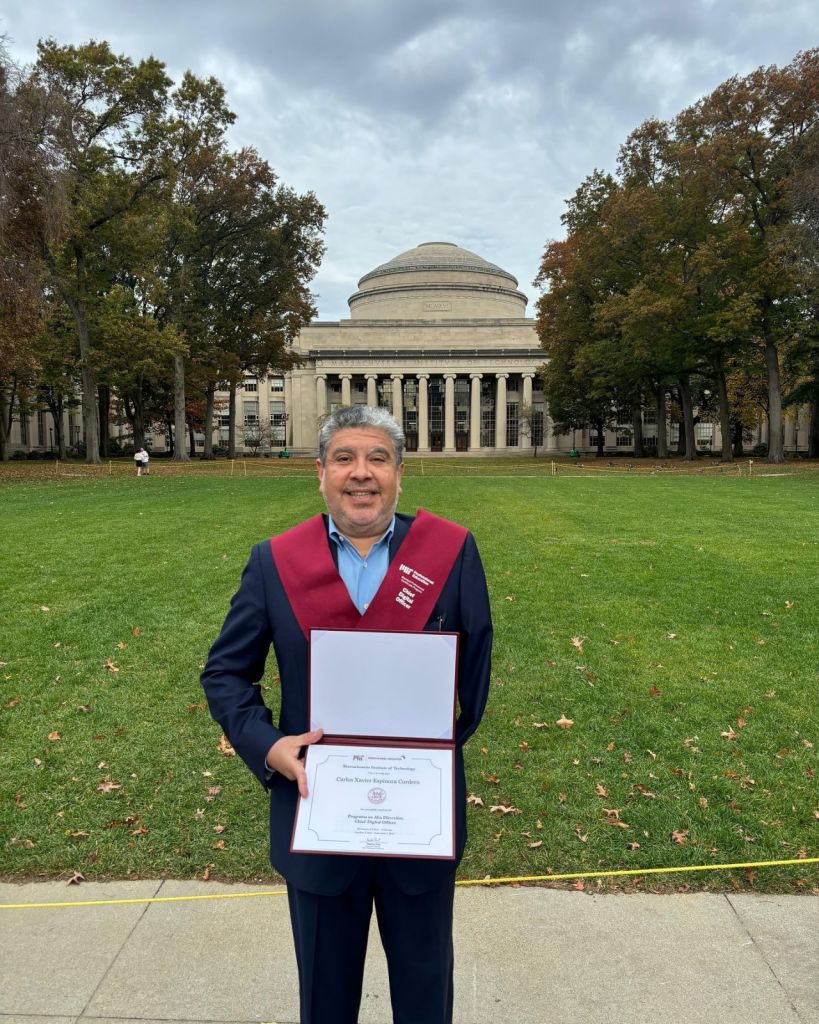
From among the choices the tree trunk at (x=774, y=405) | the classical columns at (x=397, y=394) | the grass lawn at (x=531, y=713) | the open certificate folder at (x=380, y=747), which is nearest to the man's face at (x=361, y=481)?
the open certificate folder at (x=380, y=747)

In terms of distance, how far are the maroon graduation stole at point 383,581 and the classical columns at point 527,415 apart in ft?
277

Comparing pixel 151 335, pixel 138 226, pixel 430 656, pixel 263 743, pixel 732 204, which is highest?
pixel 732 204

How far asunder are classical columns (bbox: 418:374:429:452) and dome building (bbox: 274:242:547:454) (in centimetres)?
13

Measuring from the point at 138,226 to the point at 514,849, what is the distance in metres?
36.3

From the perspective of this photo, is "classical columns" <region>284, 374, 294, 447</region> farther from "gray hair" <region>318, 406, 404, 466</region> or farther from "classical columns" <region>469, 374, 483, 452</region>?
"gray hair" <region>318, 406, 404, 466</region>

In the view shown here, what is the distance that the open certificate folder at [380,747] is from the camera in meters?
1.86

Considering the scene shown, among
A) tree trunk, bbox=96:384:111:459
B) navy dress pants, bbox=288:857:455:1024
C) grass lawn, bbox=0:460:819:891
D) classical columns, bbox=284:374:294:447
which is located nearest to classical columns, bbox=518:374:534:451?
classical columns, bbox=284:374:294:447

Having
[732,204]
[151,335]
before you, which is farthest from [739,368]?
[151,335]

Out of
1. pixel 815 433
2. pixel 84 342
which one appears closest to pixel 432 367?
pixel 815 433

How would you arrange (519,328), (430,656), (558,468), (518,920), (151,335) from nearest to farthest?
1. (430,656)
2. (518,920)
3. (151,335)
4. (558,468)
5. (519,328)

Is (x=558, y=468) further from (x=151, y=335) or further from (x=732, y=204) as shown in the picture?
(x=151, y=335)

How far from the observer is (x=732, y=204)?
37.9m

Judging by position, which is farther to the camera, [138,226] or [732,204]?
[732,204]

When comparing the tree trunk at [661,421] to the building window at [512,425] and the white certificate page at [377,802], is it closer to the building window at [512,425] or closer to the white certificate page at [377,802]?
the building window at [512,425]
